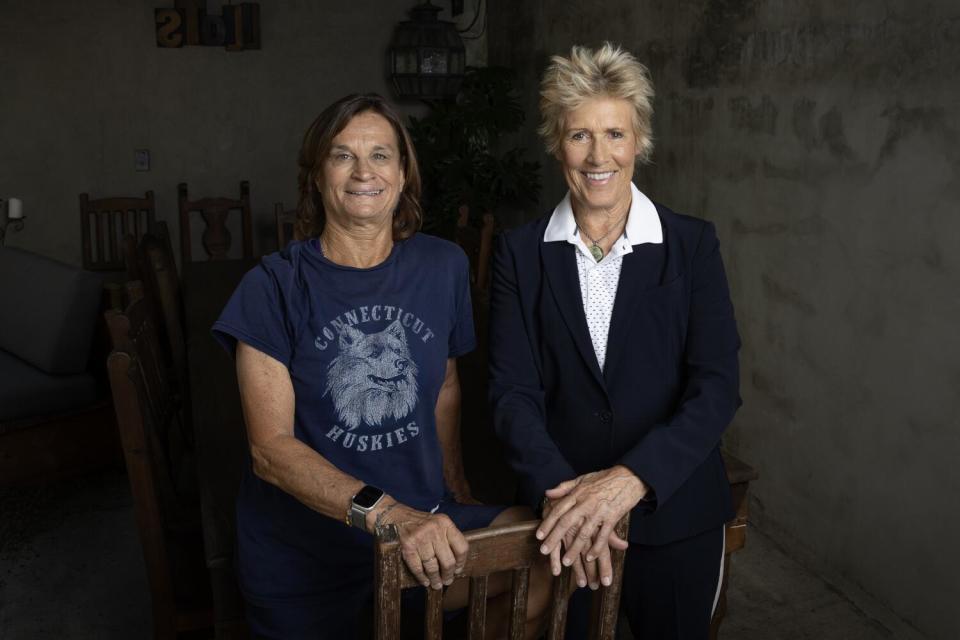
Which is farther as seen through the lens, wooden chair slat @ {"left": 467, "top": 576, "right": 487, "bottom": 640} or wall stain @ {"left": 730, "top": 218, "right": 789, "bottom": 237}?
wall stain @ {"left": 730, "top": 218, "right": 789, "bottom": 237}

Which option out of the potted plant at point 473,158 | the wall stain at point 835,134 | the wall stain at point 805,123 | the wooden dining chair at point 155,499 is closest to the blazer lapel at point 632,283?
the wooden dining chair at point 155,499

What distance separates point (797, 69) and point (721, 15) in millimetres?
499

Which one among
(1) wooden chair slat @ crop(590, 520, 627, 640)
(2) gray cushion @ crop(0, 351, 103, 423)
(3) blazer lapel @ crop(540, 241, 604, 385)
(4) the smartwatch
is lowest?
(2) gray cushion @ crop(0, 351, 103, 423)

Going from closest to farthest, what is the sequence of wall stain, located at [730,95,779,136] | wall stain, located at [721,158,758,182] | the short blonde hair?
the short blonde hair
wall stain, located at [730,95,779,136]
wall stain, located at [721,158,758,182]

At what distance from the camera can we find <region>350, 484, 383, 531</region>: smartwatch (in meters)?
1.49

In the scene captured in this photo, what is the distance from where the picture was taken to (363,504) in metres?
1.50

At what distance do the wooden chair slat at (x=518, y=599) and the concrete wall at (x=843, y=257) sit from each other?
5.54ft

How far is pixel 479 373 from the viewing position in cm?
272

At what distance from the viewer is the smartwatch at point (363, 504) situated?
1.49 metres

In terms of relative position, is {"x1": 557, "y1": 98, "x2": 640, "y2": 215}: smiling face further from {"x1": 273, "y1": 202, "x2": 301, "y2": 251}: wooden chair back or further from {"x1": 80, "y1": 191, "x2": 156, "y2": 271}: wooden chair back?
{"x1": 80, "y1": 191, "x2": 156, "y2": 271}: wooden chair back

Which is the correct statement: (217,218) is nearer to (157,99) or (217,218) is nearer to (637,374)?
(157,99)

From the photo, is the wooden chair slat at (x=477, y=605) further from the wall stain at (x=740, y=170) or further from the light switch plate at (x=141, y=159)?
the light switch plate at (x=141, y=159)

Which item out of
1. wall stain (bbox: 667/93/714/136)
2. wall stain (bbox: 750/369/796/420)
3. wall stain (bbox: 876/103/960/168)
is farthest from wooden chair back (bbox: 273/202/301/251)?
wall stain (bbox: 876/103/960/168)

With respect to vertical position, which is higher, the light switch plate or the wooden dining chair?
the light switch plate
